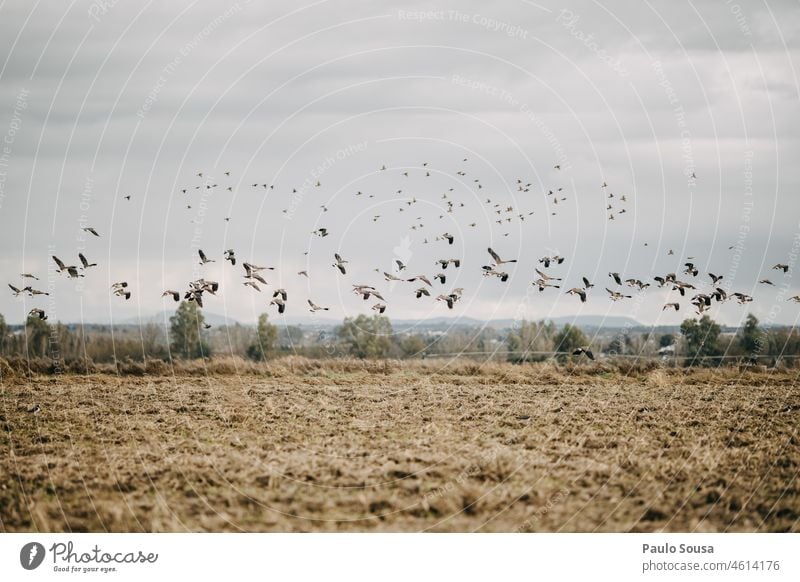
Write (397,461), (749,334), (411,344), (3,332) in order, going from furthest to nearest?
(411,344)
(3,332)
(749,334)
(397,461)

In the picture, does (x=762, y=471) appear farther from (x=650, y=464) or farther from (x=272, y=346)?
(x=272, y=346)

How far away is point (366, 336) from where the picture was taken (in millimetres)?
118688

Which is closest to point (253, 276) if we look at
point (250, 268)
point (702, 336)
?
point (250, 268)

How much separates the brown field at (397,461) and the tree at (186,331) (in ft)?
255

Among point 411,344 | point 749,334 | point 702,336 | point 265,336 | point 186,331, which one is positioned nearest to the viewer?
point 702,336

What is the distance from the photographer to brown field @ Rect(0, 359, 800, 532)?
16766 millimetres

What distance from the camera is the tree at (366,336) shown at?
112062mm

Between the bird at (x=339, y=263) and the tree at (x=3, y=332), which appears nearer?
the bird at (x=339, y=263)

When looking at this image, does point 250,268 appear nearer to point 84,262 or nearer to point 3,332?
point 84,262

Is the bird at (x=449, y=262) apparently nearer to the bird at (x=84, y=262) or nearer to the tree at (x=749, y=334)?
the bird at (x=84, y=262)

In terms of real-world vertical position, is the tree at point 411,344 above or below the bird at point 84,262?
below
